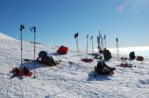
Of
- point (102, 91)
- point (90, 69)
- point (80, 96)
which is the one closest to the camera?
point (80, 96)

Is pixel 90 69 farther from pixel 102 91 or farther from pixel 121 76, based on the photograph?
pixel 102 91

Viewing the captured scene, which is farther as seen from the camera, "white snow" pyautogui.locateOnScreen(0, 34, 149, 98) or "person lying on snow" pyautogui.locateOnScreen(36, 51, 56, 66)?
"person lying on snow" pyautogui.locateOnScreen(36, 51, 56, 66)

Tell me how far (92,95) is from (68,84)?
3.14m

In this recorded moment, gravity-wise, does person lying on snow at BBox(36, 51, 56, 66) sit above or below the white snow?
above

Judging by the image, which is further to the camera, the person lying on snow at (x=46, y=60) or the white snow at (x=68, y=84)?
the person lying on snow at (x=46, y=60)

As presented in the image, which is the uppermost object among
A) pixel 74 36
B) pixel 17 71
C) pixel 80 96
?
pixel 74 36

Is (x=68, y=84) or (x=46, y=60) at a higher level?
(x=46, y=60)

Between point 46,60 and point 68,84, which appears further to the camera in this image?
point 46,60

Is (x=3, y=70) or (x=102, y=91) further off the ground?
(x=3, y=70)

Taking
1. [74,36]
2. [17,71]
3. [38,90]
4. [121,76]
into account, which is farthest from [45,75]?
[74,36]

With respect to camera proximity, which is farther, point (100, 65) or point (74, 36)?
point (74, 36)

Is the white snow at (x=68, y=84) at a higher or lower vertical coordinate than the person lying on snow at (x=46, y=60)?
lower

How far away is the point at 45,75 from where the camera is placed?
→ 2423 cm

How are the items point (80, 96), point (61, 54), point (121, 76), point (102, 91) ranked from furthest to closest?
point (61, 54) < point (121, 76) < point (102, 91) < point (80, 96)
